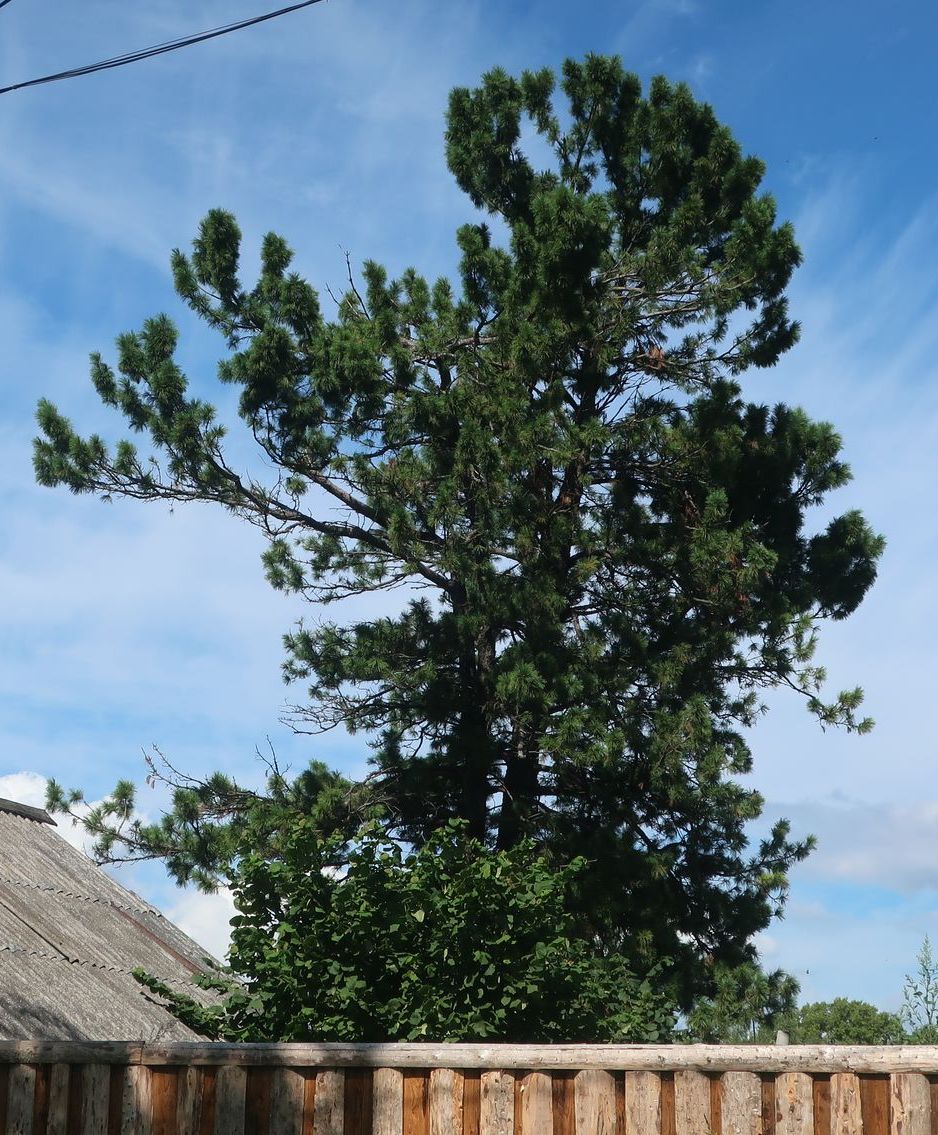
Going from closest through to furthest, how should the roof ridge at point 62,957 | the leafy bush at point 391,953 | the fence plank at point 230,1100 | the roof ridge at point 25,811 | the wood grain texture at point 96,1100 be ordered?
the fence plank at point 230,1100 → the wood grain texture at point 96,1100 → the leafy bush at point 391,953 → the roof ridge at point 62,957 → the roof ridge at point 25,811

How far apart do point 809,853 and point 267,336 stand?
957 cm

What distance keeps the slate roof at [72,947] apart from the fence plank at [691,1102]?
4.44 m

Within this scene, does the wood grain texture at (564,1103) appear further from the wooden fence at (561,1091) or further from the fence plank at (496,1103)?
the fence plank at (496,1103)

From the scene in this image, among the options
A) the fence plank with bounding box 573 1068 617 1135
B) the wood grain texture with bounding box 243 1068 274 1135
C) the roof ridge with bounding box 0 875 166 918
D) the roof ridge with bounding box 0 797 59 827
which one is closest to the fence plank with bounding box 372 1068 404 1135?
the wood grain texture with bounding box 243 1068 274 1135

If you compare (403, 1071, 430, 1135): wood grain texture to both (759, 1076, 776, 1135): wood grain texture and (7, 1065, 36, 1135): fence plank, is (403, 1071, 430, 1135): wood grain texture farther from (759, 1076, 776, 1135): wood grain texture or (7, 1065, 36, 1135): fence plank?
(7, 1065, 36, 1135): fence plank

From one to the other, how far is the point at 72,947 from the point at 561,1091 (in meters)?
6.40

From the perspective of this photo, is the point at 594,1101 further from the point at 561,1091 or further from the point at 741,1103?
the point at 741,1103

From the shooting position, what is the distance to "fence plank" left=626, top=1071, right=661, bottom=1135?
6.52 m

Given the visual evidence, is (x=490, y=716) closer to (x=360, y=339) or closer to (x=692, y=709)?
(x=692, y=709)

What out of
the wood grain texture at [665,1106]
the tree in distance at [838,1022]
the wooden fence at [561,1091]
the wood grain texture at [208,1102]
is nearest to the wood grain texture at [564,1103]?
the wooden fence at [561,1091]

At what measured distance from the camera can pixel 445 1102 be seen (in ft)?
21.6

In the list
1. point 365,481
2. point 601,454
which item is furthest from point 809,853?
point 365,481

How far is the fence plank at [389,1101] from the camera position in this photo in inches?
260

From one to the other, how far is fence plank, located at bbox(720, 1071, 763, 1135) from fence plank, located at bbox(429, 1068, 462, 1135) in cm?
123
